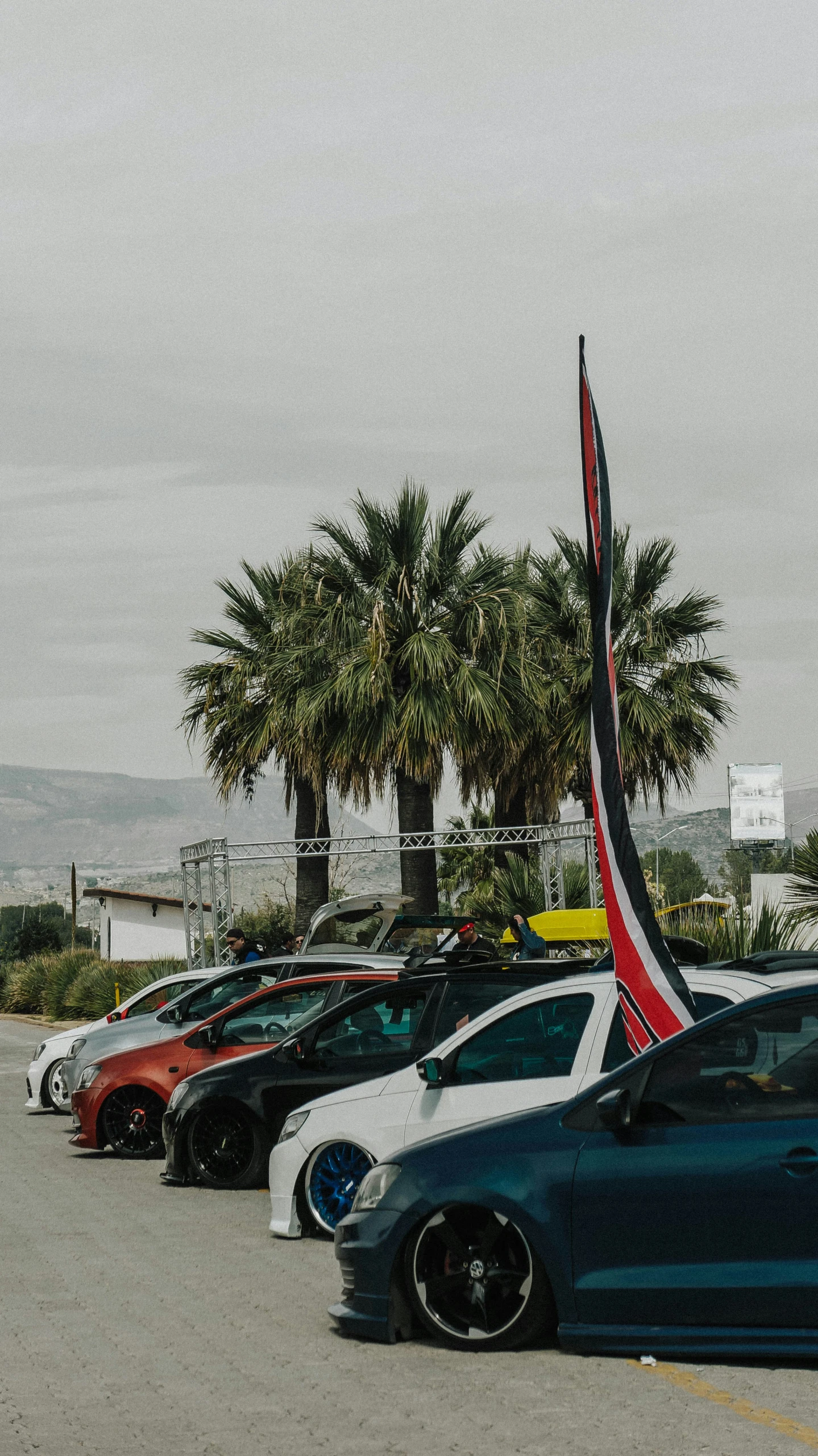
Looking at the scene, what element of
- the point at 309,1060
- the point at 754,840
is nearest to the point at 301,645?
the point at 309,1060

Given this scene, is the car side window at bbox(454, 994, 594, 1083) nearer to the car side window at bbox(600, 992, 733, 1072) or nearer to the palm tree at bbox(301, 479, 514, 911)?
the car side window at bbox(600, 992, 733, 1072)

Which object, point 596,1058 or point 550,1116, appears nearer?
point 550,1116

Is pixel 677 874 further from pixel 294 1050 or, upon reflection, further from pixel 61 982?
pixel 294 1050

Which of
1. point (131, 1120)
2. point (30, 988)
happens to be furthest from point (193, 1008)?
point (30, 988)

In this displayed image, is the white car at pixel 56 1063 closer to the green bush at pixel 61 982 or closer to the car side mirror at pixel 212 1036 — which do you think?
the car side mirror at pixel 212 1036

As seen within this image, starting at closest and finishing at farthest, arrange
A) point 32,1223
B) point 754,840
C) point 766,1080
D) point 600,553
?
point 766,1080, point 600,553, point 32,1223, point 754,840

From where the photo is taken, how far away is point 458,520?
1086 inches

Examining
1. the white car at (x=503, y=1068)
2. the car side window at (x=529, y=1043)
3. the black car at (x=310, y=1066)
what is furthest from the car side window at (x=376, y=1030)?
the car side window at (x=529, y=1043)

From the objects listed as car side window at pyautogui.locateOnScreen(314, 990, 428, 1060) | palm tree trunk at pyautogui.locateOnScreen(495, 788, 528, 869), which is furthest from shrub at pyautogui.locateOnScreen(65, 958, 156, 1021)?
car side window at pyautogui.locateOnScreen(314, 990, 428, 1060)

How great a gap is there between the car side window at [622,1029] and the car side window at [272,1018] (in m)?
4.88

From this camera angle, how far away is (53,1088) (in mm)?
17609

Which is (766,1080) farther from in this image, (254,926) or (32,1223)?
(254,926)

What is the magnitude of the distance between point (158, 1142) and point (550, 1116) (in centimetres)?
800

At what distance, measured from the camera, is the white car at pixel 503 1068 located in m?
7.93
